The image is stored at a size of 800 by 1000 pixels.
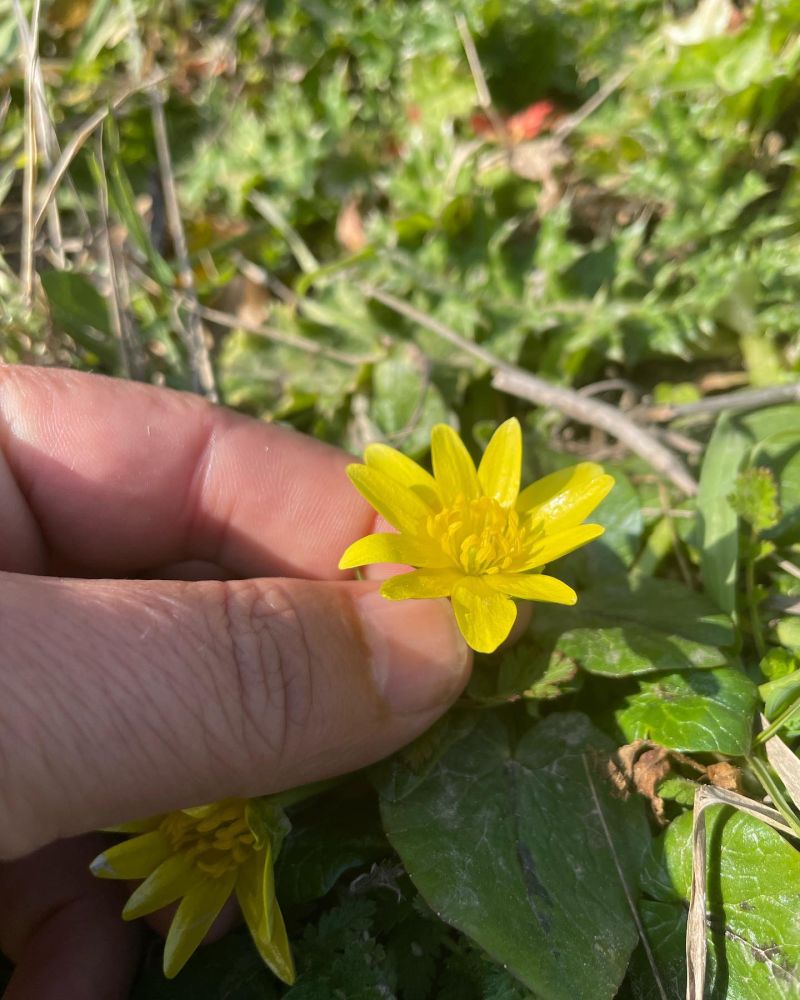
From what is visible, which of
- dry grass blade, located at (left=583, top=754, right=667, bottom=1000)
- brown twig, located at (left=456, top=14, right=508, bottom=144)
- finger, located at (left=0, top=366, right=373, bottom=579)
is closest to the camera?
dry grass blade, located at (left=583, top=754, right=667, bottom=1000)

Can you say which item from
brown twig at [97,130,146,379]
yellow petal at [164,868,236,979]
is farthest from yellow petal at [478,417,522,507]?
brown twig at [97,130,146,379]

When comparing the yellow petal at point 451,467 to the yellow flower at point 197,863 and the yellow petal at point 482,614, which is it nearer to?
the yellow petal at point 482,614

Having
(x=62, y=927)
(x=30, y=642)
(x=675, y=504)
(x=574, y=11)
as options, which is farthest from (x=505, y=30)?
(x=62, y=927)

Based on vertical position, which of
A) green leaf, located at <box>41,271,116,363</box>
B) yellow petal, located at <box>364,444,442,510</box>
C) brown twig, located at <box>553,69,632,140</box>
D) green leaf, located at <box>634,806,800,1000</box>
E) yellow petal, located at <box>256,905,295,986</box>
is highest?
green leaf, located at <box>41,271,116,363</box>

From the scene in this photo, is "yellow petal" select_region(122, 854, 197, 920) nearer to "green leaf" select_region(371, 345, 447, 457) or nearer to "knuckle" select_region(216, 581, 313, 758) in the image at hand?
"knuckle" select_region(216, 581, 313, 758)

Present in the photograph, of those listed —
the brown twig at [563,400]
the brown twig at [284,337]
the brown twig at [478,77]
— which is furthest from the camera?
the brown twig at [478,77]

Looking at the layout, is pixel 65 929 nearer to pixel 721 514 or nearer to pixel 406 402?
pixel 406 402

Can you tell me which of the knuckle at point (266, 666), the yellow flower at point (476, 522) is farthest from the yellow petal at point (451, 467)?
the knuckle at point (266, 666)
